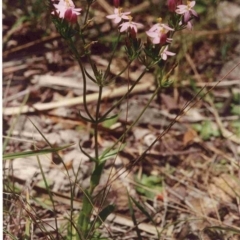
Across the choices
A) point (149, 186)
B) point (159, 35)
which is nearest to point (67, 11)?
point (159, 35)

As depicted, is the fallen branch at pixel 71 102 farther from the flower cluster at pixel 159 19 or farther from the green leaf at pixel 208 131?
the flower cluster at pixel 159 19

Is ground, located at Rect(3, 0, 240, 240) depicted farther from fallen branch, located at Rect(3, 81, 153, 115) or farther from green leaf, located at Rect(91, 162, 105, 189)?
green leaf, located at Rect(91, 162, 105, 189)

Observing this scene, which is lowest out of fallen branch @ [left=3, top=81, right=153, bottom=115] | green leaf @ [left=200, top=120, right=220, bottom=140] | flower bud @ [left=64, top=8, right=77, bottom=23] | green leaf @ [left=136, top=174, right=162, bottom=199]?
green leaf @ [left=136, top=174, right=162, bottom=199]

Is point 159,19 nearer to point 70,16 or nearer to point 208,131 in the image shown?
point 70,16

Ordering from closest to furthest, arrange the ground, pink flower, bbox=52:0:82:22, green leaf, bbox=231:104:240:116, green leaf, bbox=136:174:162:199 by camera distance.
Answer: pink flower, bbox=52:0:82:22 → the ground → green leaf, bbox=136:174:162:199 → green leaf, bbox=231:104:240:116

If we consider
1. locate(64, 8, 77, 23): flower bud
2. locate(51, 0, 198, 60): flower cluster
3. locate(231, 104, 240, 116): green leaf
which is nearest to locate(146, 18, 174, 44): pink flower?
locate(51, 0, 198, 60): flower cluster

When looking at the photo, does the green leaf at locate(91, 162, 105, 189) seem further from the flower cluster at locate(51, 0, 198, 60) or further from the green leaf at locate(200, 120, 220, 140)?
the green leaf at locate(200, 120, 220, 140)

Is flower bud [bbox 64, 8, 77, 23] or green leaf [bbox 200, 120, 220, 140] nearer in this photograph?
flower bud [bbox 64, 8, 77, 23]

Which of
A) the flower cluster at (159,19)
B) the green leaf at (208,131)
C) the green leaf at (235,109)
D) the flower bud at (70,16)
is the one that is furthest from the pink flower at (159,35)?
the green leaf at (235,109)

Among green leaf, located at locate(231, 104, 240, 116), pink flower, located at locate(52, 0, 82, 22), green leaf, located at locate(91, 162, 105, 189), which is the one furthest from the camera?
green leaf, located at locate(231, 104, 240, 116)

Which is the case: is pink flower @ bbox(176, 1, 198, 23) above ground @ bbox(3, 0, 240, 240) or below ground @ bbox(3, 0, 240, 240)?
above
